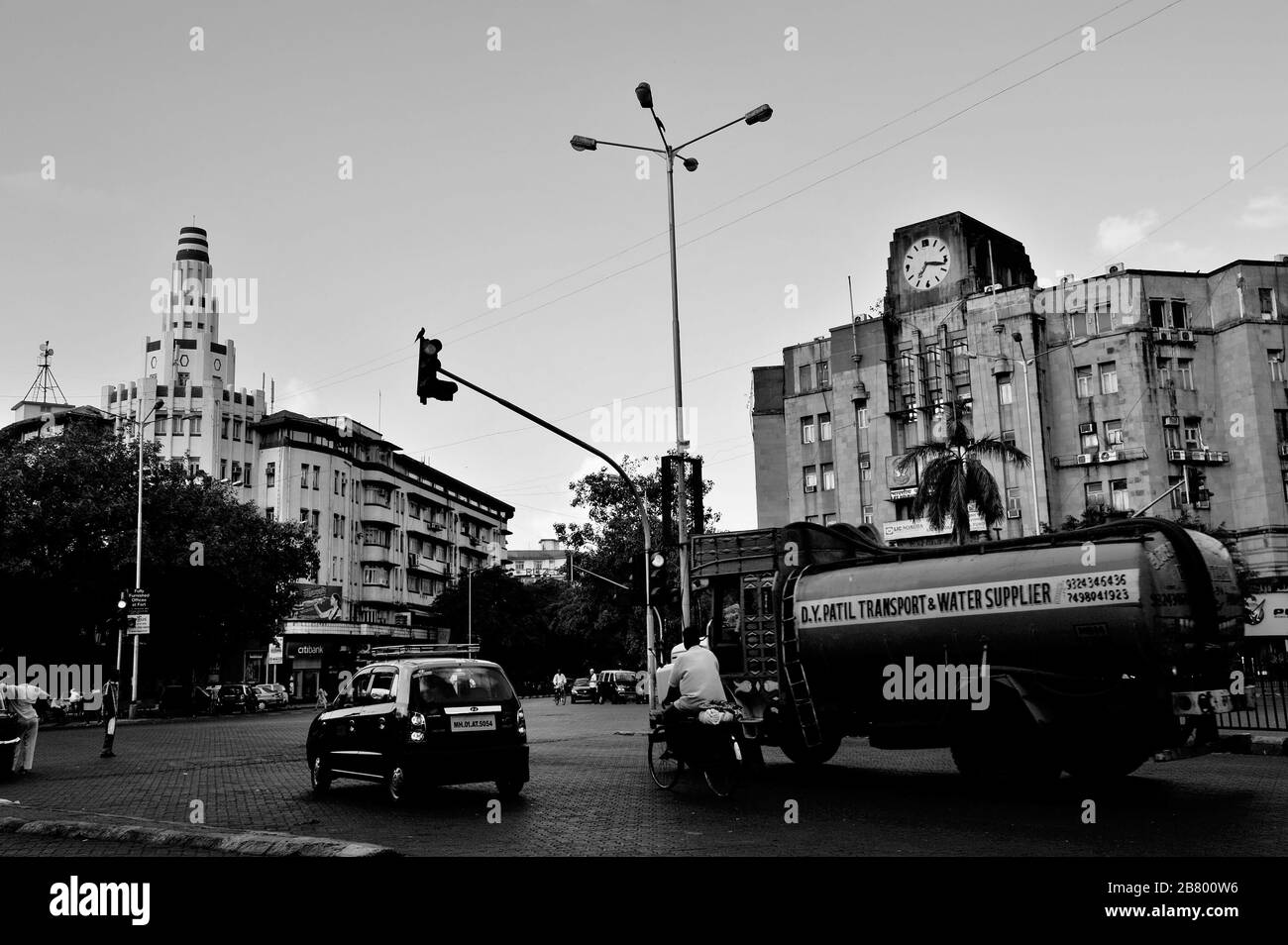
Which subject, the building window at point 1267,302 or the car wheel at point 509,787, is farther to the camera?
the building window at point 1267,302

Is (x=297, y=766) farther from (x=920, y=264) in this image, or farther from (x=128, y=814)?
(x=920, y=264)

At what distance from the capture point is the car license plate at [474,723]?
12570mm

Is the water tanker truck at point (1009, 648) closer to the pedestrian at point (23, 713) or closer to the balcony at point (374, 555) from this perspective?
the pedestrian at point (23, 713)

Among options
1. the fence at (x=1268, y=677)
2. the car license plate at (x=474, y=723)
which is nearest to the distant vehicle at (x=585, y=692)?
the fence at (x=1268, y=677)

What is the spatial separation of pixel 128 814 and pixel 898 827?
8.00 m

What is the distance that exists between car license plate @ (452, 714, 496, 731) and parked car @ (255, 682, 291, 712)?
139ft

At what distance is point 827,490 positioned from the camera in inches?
2677

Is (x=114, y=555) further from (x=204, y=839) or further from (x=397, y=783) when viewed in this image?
(x=204, y=839)

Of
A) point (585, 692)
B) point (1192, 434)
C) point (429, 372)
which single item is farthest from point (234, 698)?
point (1192, 434)

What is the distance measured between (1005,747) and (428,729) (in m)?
6.34

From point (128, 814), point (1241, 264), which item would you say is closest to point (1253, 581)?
point (1241, 264)

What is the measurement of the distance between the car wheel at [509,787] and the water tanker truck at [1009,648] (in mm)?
3618

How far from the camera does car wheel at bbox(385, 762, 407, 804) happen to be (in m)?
12.3
